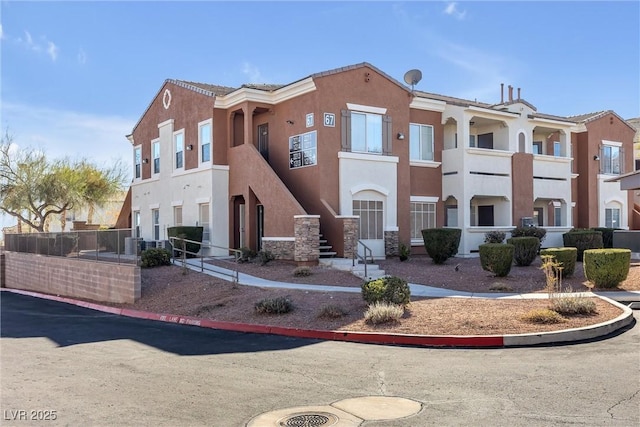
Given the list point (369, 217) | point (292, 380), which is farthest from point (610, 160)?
point (292, 380)

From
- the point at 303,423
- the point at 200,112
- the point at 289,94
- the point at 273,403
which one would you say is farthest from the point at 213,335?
the point at 200,112

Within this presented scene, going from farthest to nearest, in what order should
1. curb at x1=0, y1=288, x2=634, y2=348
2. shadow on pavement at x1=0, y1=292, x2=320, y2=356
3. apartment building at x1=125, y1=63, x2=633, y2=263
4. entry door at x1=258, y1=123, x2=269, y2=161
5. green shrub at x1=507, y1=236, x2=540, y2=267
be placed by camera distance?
entry door at x1=258, y1=123, x2=269, y2=161
apartment building at x1=125, y1=63, x2=633, y2=263
green shrub at x1=507, y1=236, x2=540, y2=267
shadow on pavement at x1=0, y1=292, x2=320, y2=356
curb at x1=0, y1=288, x2=634, y2=348

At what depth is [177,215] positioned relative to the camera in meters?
28.6

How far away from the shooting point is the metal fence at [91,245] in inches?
731

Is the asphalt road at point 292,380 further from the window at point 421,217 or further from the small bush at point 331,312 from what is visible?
the window at point 421,217

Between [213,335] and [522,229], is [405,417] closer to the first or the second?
[213,335]

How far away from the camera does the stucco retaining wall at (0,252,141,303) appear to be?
18422 millimetres

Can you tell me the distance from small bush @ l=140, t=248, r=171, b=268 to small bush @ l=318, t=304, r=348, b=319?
34.8 feet

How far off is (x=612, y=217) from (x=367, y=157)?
60.8ft

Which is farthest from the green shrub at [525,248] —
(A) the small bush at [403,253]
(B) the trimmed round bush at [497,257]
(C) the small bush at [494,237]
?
(C) the small bush at [494,237]

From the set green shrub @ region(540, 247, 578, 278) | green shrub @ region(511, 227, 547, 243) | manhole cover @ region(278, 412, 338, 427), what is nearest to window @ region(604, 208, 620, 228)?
green shrub @ region(511, 227, 547, 243)

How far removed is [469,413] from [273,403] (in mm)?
2309

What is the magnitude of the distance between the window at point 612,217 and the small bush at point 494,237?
34.1 feet

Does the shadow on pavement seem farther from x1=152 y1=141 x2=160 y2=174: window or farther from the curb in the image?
x1=152 y1=141 x2=160 y2=174: window
